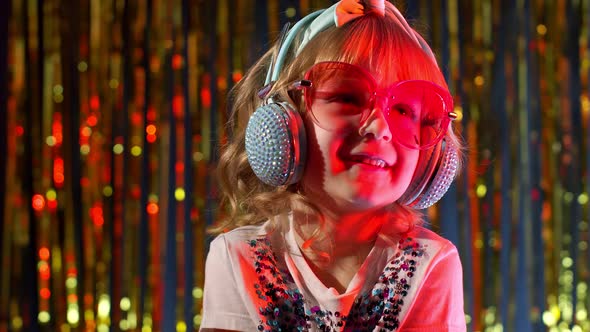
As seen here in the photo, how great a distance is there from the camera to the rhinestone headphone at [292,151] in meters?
0.72

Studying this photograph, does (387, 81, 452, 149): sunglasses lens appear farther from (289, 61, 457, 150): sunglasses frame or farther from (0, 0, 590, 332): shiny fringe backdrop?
(0, 0, 590, 332): shiny fringe backdrop

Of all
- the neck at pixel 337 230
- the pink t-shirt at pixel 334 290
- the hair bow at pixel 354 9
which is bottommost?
the pink t-shirt at pixel 334 290

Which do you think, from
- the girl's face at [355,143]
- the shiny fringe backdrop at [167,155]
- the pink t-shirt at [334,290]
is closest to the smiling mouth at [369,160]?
the girl's face at [355,143]

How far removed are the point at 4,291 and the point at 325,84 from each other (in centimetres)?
162

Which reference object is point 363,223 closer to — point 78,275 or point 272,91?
point 272,91

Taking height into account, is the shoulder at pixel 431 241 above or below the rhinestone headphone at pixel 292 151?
below

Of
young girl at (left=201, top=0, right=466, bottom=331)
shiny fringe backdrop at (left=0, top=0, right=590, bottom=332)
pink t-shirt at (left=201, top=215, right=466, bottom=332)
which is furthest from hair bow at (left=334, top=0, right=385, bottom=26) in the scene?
shiny fringe backdrop at (left=0, top=0, right=590, bottom=332)

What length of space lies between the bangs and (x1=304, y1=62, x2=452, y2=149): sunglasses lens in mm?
20

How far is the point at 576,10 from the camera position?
2.16 metres

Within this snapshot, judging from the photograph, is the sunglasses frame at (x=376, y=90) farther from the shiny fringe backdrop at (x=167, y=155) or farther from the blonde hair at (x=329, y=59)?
the shiny fringe backdrop at (x=167, y=155)

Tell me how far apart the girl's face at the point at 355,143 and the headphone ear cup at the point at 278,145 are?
0.05ft

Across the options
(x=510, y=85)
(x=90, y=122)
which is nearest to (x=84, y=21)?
(x=90, y=122)

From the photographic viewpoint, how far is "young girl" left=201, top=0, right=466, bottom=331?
725 millimetres

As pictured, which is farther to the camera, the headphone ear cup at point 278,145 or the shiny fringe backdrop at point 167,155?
the shiny fringe backdrop at point 167,155
